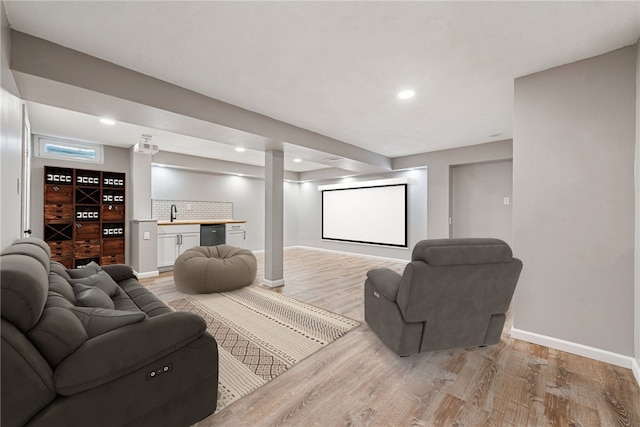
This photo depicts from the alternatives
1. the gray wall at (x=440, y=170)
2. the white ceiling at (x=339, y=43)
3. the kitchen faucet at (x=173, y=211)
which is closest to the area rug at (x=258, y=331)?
the white ceiling at (x=339, y=43)

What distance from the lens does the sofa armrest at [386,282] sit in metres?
2.29

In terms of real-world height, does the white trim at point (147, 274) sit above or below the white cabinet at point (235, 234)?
below

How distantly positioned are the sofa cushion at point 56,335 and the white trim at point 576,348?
334cm

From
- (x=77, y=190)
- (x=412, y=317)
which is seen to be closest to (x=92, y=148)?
(x=77, y=190)

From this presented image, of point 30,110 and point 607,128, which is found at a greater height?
point 30,110

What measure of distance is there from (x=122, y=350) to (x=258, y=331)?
5.21 ft

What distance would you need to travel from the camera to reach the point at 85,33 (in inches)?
76.8

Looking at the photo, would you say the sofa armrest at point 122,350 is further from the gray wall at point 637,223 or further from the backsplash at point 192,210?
the backsplash at point 192,210

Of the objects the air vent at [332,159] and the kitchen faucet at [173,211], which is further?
the kitchen faucet at [173,211]

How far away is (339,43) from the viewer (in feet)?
6.75

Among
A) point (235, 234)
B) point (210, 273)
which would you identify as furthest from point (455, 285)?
point (235, 234)

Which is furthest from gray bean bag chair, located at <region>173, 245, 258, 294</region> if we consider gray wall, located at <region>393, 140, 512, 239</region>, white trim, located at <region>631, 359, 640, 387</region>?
white trim, located at <region>631, 359, 640, 387</region>

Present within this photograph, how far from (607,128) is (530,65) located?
31.5 inches

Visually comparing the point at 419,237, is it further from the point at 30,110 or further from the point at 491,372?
the point at 30,110
